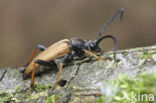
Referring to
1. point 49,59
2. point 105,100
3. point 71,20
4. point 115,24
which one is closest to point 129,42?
point 115,24

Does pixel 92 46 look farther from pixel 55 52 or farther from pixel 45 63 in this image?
pixel 45 63

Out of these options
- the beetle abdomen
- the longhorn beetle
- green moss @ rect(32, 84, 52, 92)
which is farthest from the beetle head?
green moss @ rect(32, 84, 52, 92)

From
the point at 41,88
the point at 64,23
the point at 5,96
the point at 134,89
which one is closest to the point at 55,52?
the point at 41,88

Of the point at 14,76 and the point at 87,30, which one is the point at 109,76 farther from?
the point at 87,30

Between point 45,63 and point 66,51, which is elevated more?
point 66,51

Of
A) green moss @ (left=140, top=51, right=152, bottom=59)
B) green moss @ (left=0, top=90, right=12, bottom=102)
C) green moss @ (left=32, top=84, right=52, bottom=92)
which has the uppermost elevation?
green moss @ (left=140, top=51, right=152, bottom=59)

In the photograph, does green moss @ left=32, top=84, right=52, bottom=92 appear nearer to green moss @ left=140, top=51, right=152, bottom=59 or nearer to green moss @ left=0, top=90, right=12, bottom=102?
green moss @ left=0, top=90, right=12, bottom=102
